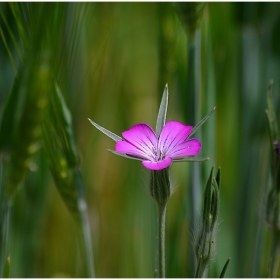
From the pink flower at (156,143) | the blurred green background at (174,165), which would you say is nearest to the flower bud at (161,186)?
the pink flower at (156,143)

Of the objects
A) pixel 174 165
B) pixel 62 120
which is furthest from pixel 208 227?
pixel 174 165

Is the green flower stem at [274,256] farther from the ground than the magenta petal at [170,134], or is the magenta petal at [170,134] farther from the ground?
the magenta petal at [170,134]

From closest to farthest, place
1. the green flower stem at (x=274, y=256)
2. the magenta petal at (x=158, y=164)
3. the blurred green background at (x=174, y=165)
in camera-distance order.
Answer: the magenta petal at (x=158, y=164)
the green flower stem at (x=274, y=256)
the blurred green background at (x=174, y=165)

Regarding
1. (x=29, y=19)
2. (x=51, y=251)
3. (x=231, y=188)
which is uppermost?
(x=29, y=19)

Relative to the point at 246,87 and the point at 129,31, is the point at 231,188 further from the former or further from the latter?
the point at 129,31

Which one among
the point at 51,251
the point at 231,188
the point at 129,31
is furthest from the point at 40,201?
the point at 129,31

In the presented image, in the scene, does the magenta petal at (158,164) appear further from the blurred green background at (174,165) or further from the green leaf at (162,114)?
the blurred green background at (174,165)

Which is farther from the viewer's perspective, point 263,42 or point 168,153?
point 263,42
